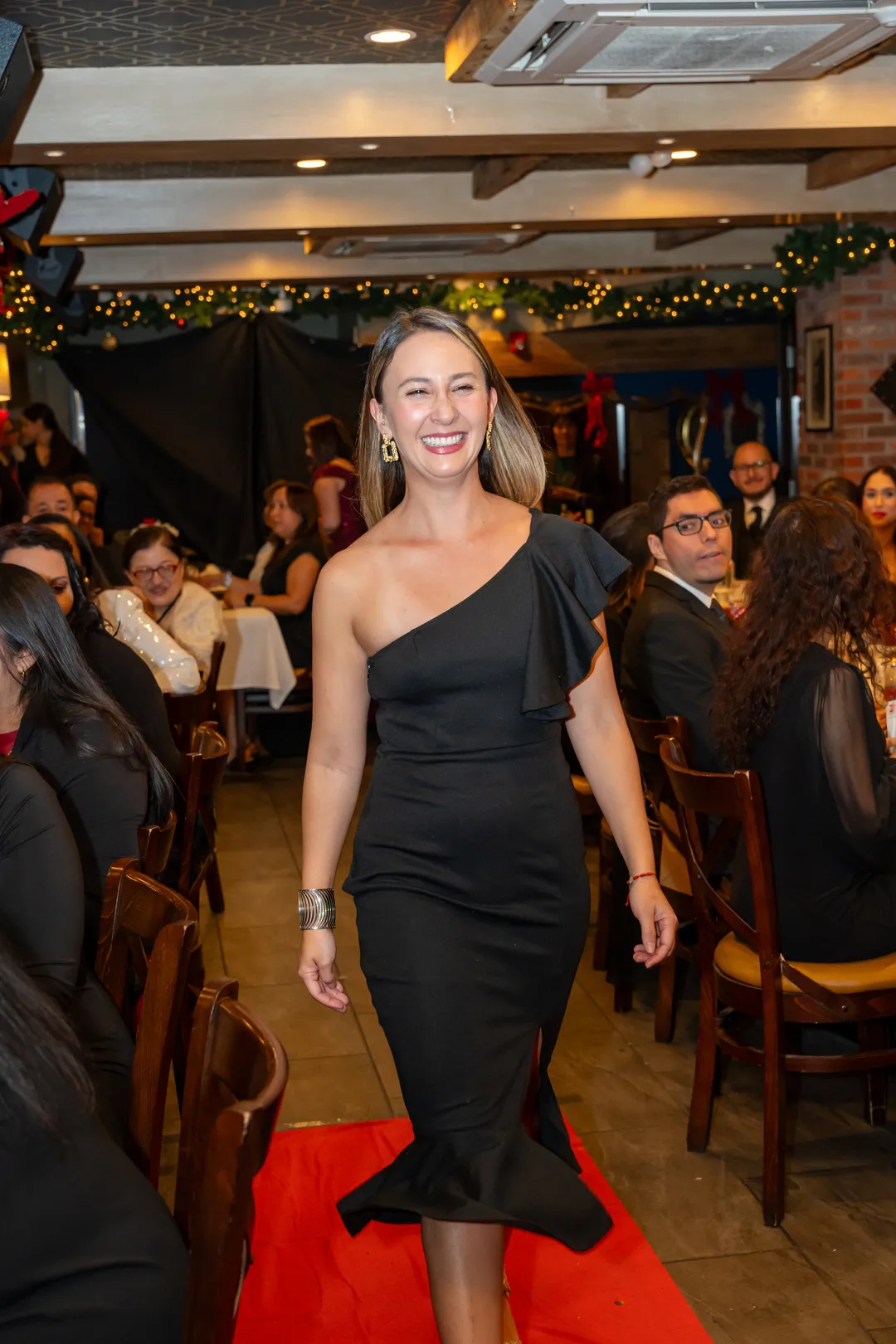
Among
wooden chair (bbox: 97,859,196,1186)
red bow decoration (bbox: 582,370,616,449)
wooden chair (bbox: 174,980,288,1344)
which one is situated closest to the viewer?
wooden chair (bbox: 174,980,288,1344)

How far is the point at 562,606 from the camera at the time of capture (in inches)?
82.0

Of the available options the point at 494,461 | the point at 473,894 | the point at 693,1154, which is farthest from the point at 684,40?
the point at 693,1154

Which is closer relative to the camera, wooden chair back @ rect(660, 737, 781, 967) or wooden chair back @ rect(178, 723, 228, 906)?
wooden chair back @ rect(660, 737, 781, 967)

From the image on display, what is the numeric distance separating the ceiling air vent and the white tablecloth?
11.0 feet

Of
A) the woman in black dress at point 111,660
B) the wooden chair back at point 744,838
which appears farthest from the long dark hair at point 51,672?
the wooden chair back at point 744,838

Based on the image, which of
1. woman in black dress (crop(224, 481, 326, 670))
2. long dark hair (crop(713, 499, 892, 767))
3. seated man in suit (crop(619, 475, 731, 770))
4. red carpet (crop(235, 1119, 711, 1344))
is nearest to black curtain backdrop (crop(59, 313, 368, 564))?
woman in black dress (crop(224, 481, 326, 670))

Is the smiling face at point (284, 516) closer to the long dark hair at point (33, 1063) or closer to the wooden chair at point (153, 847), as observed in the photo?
the wooden chair at point (153, 847)

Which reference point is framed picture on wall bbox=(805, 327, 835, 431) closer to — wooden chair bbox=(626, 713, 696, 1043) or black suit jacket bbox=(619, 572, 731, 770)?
black suit jacket bbox=(619, 572, 731, 770)

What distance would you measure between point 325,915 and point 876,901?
122 centimetres

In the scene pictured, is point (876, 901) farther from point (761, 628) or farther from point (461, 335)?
point (461, 335)

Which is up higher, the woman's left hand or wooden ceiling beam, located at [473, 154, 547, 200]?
wooden ceiling beam, located at [473, 154, 547, 200]

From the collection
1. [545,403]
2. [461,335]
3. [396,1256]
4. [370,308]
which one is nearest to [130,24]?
[461,335]

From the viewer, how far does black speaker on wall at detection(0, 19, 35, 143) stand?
333 cm

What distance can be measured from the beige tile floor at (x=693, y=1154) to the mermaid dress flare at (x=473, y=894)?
593 millimetres
